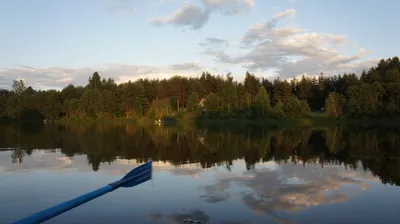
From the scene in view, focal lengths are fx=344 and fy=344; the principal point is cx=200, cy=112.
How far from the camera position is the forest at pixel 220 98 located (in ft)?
238

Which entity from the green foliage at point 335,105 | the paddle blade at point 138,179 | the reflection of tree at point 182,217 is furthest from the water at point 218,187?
the green foliage at point 335,105

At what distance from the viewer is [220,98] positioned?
85438 mm

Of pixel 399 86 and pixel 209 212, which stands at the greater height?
pixel 399 86

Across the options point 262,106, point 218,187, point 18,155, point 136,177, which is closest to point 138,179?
point 136,177

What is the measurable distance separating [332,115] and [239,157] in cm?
5912

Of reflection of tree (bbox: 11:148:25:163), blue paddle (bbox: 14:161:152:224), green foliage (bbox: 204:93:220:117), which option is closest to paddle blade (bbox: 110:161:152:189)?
blue paddle (bbox: 14:161:152:224)

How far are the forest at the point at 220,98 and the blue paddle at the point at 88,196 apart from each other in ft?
219

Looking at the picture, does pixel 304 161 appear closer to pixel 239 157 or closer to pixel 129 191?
pixel 239 157

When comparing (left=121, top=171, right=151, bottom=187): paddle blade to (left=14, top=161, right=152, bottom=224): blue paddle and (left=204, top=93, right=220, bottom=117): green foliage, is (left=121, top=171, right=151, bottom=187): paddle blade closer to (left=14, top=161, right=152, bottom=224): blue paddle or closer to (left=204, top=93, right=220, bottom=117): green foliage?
(left=14, top=161, right=152, bottom=224): blue paddle

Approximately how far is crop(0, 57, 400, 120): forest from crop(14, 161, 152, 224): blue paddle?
66.6m

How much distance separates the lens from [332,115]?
7375cm

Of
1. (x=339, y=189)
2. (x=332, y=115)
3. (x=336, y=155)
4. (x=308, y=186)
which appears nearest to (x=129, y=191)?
(x=308, y=186)

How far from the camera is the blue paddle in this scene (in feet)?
21.5

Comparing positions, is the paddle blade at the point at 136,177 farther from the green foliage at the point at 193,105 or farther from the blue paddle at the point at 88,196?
the green foliage at the point at 193,105
